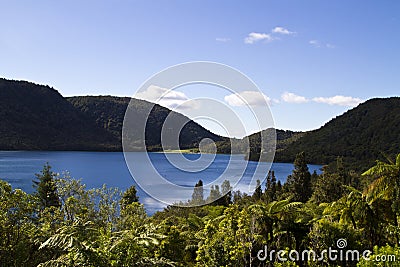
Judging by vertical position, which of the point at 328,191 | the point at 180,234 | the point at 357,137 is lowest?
the point at 328,191

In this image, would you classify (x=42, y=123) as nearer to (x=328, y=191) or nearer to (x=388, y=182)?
(x=328, y=191)

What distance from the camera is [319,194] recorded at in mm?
27250

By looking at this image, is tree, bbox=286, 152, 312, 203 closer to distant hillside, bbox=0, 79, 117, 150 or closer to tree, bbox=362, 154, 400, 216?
tree, bbox=362, 154, 400, 216

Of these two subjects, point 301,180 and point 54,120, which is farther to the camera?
point 54,120

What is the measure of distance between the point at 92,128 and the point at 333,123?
3392 inches

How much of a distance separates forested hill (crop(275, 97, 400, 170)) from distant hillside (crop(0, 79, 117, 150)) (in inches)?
2575

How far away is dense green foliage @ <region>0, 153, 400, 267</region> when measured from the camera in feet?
14.1

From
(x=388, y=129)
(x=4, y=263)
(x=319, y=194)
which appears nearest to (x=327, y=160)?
(x=388, y=129)

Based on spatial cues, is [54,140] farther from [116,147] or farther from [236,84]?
[236,84]

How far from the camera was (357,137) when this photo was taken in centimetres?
9950

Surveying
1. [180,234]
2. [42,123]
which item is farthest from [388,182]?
[42,123]

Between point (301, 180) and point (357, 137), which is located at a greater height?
point (357, 137)

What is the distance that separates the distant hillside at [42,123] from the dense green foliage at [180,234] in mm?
109670

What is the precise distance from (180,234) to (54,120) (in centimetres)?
13677
